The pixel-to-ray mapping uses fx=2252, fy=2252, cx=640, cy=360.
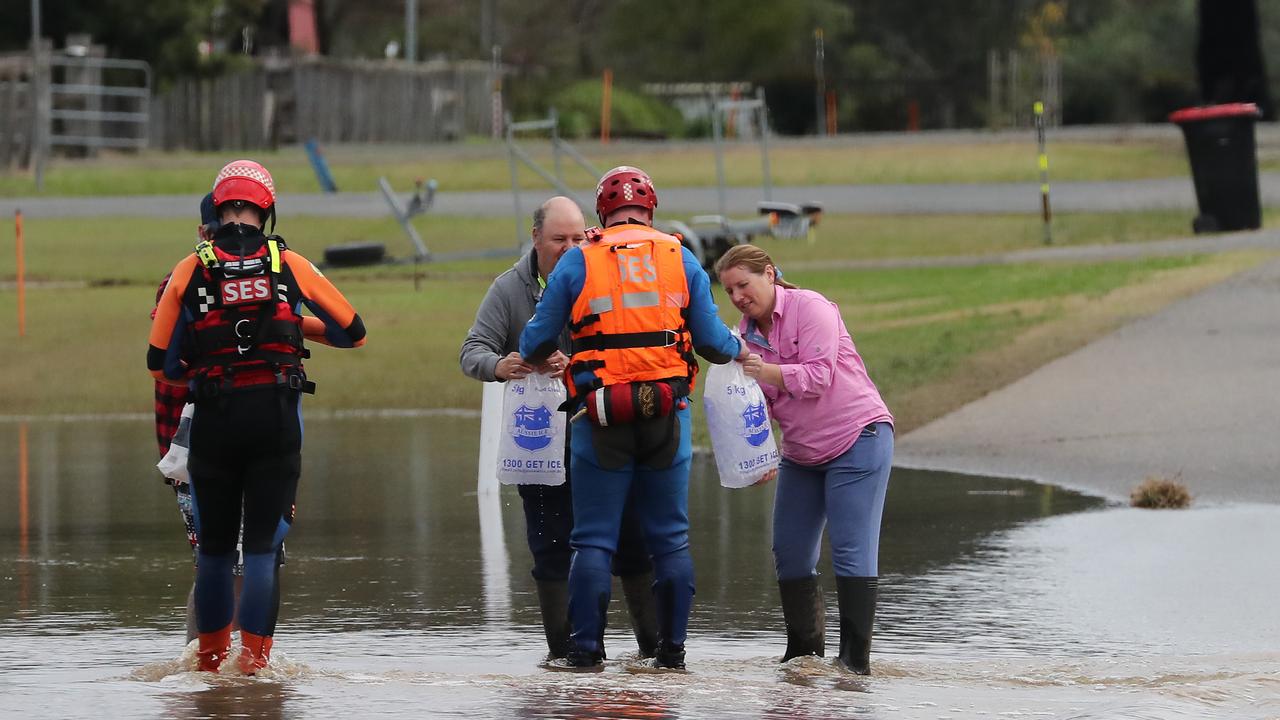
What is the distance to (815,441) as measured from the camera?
25.1 feet

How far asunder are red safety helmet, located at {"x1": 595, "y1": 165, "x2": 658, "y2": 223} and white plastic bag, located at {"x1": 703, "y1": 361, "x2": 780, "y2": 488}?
64 centimetres

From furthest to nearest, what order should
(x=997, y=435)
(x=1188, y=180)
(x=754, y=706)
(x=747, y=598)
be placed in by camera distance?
(x=1188, y=180) → (x=997, y=435) → (x=747, y=598) → (x=754, y=706)

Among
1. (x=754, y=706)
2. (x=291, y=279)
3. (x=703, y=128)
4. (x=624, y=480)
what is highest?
(x=703, y=128)

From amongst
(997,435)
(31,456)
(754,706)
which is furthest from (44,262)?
(754,706)

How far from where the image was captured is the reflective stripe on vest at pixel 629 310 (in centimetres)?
728

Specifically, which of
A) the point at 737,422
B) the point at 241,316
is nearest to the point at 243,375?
the point at 241,316

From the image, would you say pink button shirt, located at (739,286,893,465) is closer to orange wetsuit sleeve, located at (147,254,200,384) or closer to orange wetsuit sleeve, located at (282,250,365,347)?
orange wetsuit sleeve, located at (282,250,365,347)

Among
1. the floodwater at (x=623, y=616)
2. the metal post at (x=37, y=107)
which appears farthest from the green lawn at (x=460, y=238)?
the floodwater at (x=623, y=616)

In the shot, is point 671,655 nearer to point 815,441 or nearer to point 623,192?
point 815,441

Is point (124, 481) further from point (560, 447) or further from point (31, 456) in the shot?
point (560, 447)

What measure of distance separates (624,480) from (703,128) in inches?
1952

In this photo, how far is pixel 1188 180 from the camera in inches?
1431

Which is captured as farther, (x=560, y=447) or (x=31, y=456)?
(x=31, y=456)

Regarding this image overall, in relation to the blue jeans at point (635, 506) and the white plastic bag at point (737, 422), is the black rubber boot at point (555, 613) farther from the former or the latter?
the white plastic bag at point (737, 422)
